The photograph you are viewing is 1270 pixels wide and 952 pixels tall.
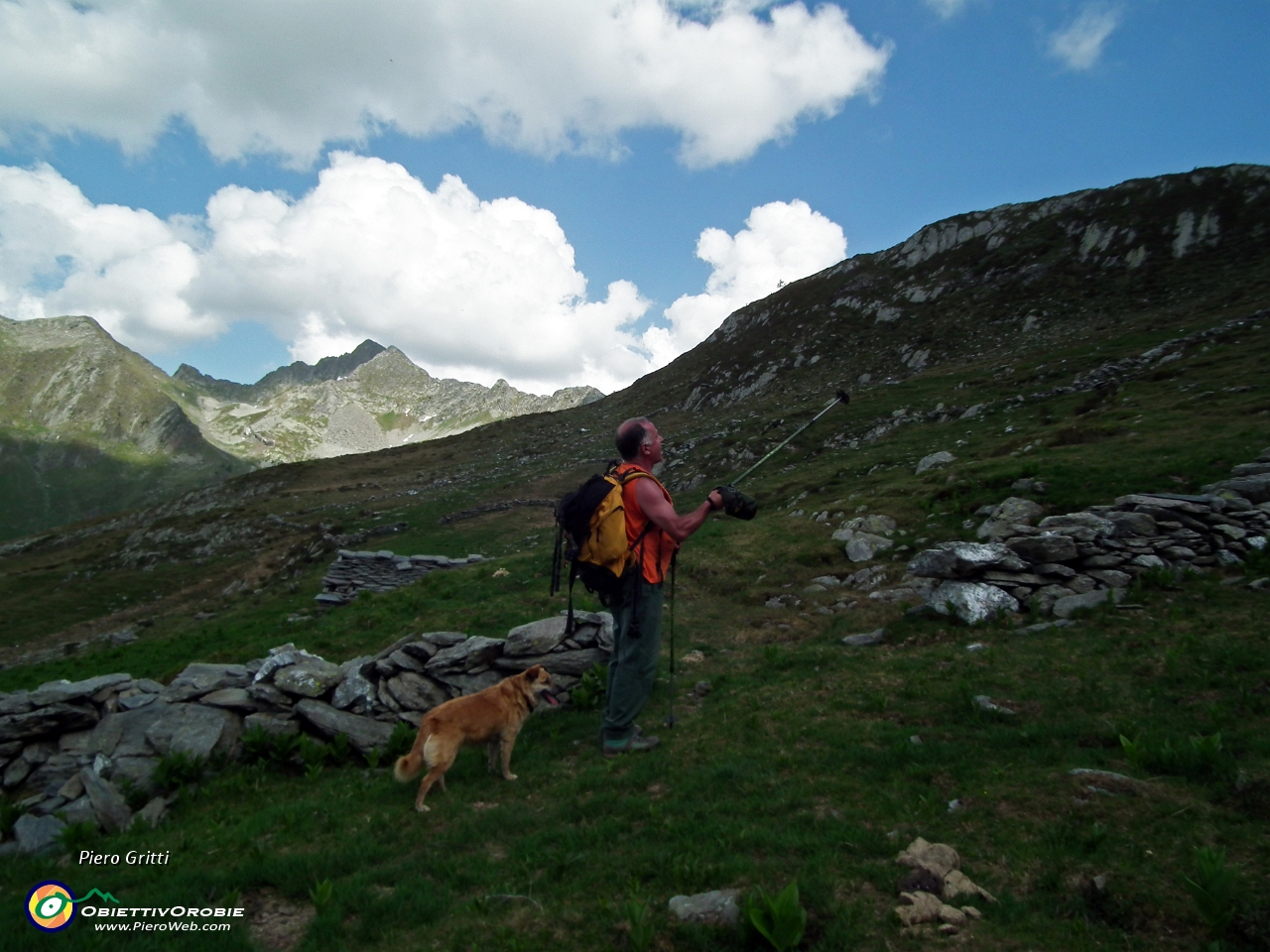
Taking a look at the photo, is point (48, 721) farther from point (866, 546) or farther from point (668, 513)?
point (866, 546)

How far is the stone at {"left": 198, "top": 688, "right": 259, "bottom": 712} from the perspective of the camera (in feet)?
31.1

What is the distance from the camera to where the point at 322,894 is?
5.24 meters

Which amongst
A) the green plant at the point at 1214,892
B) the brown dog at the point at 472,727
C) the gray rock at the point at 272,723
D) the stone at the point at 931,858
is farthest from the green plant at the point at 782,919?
the gray rock at the point at 272,723

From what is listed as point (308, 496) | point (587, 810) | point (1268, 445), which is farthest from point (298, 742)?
point (308, 496)

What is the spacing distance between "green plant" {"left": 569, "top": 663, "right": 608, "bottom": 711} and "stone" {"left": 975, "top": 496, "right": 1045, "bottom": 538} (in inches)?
376

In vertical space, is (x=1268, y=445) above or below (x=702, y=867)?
above

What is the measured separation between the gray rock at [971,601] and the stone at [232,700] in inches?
470

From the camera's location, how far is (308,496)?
68.5 meters

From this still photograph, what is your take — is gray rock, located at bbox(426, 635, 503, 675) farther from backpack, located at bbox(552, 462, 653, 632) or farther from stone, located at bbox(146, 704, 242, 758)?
backpack, located at bbox(552, 462, 653, 632)

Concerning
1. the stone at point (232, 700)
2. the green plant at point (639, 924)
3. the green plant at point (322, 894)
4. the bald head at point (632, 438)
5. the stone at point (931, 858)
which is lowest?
the green plant at point (322, 894)

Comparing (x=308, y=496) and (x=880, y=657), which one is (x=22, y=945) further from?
(x=308, y=496)

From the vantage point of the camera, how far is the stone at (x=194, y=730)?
8.77 meters

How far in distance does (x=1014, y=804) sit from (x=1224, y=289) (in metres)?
57.0

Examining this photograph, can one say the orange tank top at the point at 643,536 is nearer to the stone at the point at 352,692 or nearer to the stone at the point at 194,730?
the stone at the point at 352,692
